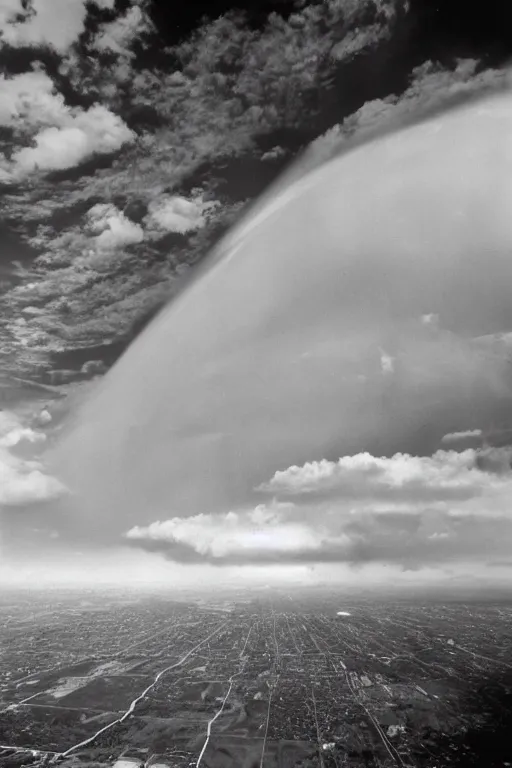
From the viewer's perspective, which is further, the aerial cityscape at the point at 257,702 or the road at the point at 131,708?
the road at the point at 131,708

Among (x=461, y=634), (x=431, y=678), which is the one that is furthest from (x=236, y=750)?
(x=461, y=634)

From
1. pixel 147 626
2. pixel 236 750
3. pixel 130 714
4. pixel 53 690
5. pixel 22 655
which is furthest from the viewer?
pixel 147 626

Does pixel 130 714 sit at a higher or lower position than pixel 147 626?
higher

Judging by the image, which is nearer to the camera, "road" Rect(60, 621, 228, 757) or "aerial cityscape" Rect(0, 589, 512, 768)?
"aerial cityscape" Rect(0, 589, 512, 768)

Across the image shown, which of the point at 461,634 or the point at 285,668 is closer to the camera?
the point at 285,668

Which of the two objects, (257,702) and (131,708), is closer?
(131,708)

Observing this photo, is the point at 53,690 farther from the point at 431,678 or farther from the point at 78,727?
the point at 431,678

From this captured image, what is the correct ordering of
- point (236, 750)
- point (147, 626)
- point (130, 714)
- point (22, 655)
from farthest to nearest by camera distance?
point (147, 626), point (22, 655), point (130, 714), point (236, 750)

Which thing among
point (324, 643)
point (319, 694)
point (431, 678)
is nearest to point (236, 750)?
point (319, 694)
